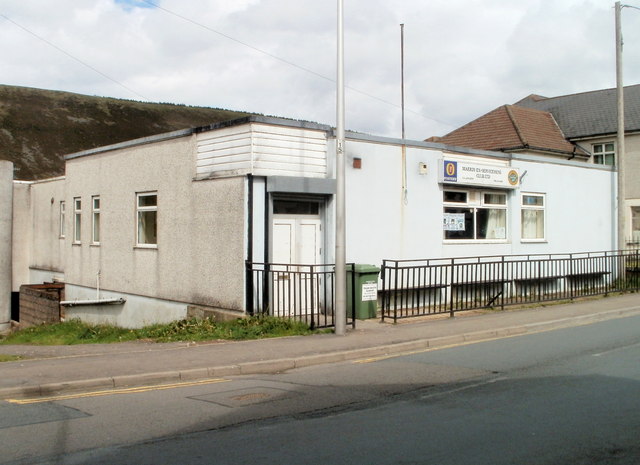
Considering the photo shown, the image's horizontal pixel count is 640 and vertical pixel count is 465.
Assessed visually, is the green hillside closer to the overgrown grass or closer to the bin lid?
the overgrown grass

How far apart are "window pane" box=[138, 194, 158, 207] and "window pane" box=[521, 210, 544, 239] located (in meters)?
10.8

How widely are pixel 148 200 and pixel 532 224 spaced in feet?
37.4

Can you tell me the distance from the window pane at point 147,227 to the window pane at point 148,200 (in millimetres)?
202

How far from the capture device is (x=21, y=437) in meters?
6.54

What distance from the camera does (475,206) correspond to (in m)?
19.2

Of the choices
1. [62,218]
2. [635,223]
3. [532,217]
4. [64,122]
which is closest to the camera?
[532,217]

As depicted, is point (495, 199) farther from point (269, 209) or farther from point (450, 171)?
point (269, 209)

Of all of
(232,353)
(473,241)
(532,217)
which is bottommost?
(232,353)

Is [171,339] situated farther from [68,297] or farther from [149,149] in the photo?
[68,297]

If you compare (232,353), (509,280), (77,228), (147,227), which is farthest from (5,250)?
(509,280)

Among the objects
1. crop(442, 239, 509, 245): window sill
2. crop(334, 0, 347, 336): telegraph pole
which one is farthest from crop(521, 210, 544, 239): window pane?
crop(334, 0, 347, 336): telegraph pole

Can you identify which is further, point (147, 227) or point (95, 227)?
point (95, 227)

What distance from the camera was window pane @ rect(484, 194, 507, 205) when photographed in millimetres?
19750

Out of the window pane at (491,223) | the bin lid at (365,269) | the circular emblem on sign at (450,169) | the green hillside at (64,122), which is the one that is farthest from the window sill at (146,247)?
the green hillside at (64,122)
